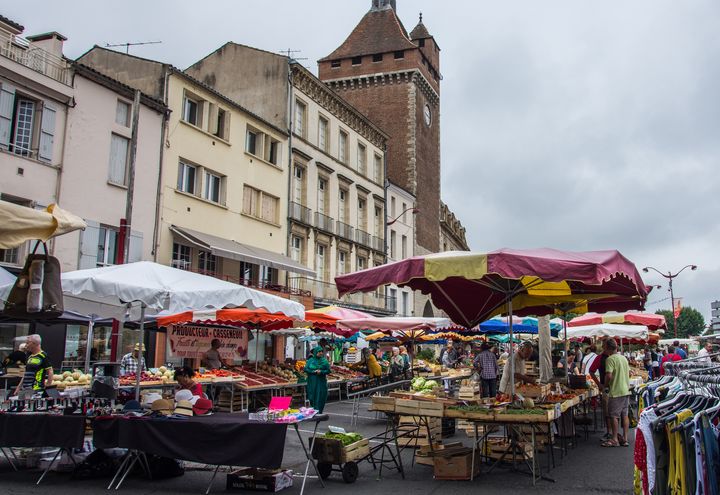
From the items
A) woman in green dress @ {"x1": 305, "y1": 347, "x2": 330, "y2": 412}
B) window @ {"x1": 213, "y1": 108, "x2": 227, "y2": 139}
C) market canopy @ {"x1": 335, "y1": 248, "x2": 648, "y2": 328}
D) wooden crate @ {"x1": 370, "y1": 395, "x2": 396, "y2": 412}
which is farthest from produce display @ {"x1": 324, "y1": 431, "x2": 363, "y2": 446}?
window @ {"x1": 213, "y1": 108, "x2": 227, "y2": 139}

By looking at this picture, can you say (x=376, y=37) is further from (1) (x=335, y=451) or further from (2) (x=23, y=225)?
(2) (x=23, y=225)

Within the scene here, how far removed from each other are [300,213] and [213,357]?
55.9 ft

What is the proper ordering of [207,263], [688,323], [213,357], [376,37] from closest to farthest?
1. [213,357]
2. [207,263]
3. [376,37]
4. [688,323]

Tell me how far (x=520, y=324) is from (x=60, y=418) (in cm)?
1592

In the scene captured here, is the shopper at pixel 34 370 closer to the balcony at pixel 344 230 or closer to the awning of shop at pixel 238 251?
the awning of shop at pixel 238 251

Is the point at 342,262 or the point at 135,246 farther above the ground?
the point at 342,262

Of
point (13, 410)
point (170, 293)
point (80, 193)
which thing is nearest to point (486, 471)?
point (170, 293)

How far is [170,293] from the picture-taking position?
8578 millimetres

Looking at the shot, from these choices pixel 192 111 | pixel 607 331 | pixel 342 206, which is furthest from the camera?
pixel 342 206

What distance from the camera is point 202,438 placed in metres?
7.07

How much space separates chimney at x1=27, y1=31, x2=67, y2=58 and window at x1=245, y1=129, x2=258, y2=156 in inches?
402

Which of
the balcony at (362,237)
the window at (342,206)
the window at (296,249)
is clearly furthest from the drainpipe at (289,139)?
the balcony at (362,237)

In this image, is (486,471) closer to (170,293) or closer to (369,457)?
(369,457)

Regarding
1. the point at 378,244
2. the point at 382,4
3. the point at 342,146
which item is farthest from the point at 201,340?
the point at 382,4
